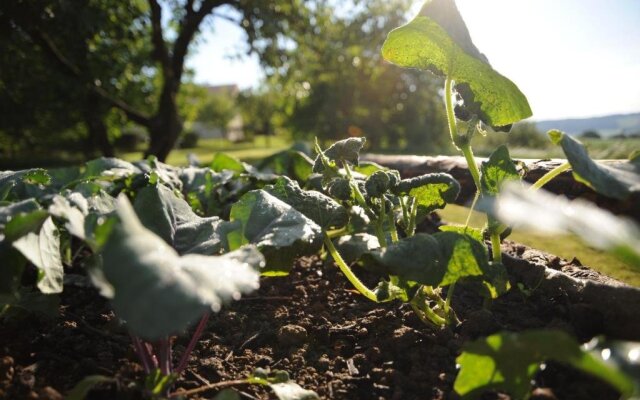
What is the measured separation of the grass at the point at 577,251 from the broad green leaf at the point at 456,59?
0.85 meters

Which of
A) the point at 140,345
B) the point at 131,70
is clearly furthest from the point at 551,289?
the point at 131,70

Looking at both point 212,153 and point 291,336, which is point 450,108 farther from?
point 212,153

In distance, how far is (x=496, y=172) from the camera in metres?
1.17

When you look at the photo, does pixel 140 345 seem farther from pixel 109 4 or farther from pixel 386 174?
pixel 109 4

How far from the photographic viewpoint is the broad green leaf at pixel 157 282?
63cm

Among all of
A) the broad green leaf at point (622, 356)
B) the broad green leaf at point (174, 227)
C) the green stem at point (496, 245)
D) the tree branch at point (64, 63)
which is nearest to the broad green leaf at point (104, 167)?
the broad green leaf at point (174, 227)

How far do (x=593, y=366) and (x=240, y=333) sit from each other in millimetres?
1022

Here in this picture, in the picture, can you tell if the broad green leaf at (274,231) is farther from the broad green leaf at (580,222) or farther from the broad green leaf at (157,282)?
the broad green leaf at (580,222)

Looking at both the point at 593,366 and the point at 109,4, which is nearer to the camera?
the point at 593,366

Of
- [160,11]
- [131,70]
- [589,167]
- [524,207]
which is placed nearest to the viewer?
[524,207]

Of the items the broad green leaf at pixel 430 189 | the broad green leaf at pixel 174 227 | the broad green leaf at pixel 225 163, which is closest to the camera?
the broad green leaf at pixel 174 227

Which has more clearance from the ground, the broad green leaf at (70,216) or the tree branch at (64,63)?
the tree branch at (64,63)

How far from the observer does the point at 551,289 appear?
1.36 meters

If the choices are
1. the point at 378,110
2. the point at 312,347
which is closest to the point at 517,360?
the point at 312,347
